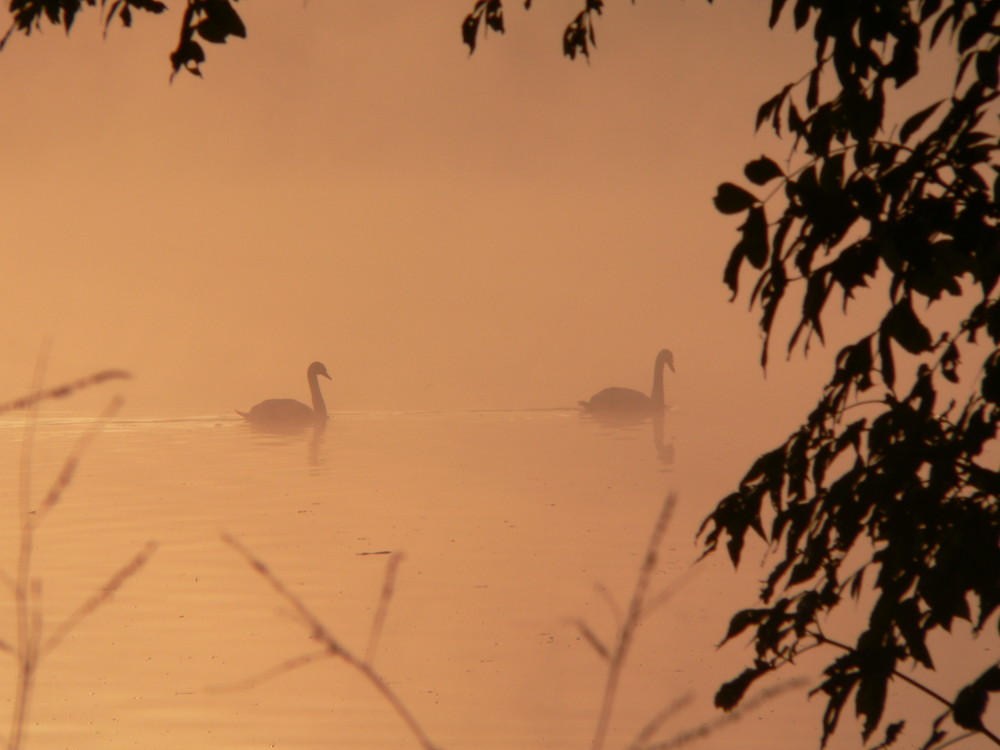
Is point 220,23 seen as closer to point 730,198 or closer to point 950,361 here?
point 730,198

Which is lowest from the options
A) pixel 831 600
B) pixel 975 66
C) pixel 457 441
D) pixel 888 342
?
pixel 457 441

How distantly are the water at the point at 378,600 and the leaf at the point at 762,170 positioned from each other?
2.76ft

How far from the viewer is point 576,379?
123 feet

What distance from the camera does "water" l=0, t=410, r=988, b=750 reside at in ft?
19.7

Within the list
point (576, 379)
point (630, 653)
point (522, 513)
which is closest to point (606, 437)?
point (522, 513)

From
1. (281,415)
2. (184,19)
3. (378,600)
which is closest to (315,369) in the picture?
(281,415)

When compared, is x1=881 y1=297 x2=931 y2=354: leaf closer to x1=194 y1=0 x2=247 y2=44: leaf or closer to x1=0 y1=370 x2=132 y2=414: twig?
x1=0 y1=370 x2=132 y2=414: twig

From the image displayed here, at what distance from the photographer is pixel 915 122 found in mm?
2674

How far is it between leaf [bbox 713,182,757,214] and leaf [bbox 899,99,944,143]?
410mm

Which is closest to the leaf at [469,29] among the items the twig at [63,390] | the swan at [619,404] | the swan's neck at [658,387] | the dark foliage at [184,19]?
the dark foliage at [184,19]

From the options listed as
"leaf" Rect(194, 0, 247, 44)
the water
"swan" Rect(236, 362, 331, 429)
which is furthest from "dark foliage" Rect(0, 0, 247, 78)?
"swan" Rect(236, 362, 331, 429)

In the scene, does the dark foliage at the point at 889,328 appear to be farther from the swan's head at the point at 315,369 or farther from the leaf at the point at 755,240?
the swan's head at the point at 315,369

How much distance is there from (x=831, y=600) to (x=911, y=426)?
1.97 ft

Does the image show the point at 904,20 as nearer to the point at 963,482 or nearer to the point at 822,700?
the point at 963,482
